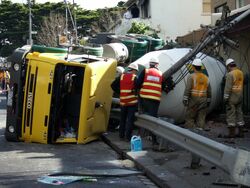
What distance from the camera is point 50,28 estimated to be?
5553 centimetres

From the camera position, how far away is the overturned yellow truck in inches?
449

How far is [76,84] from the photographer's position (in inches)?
477

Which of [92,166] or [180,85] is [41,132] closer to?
[92,166]

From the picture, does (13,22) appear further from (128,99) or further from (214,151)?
(214,151)

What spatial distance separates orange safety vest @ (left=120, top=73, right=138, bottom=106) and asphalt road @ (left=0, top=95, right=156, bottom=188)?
1.08 metres

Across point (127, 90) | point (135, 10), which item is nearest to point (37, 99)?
point (127, 90)

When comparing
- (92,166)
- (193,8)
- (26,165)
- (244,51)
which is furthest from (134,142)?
(193,8)

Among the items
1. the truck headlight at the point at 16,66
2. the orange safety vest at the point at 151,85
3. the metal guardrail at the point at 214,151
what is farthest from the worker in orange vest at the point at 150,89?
the truck headlight at the point at 16,66

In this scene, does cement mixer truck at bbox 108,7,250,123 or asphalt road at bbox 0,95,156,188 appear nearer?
asphalt road at bbox 0,95,156,188

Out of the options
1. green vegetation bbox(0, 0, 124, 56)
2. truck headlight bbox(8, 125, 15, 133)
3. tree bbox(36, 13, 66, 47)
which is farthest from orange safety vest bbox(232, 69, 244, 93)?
green vegetation bbox(0, 0, 124, 56)

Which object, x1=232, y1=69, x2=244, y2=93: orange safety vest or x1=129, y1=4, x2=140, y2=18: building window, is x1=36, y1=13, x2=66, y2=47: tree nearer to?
x1=129, y1=4, x2=140, y2=18: building window

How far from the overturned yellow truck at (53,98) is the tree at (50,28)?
41.0 metres

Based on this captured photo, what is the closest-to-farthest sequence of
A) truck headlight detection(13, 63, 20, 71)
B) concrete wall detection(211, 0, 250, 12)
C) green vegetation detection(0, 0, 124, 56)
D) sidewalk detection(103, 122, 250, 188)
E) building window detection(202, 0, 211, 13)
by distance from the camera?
sidewalk detection(103, 122, 250, 188), truck headlight detection(13, 63, 20, 71), concrete wall detection(211, 0, 250, 12), building window detection(202, 0, 211, 13), green vegetation detection(0, 0, 124, 56)

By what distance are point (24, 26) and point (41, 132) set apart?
50.0m
